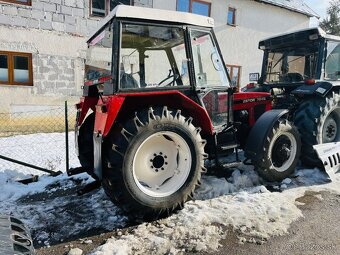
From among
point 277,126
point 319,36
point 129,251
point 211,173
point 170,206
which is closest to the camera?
point 129,251

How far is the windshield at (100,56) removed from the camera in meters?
3.35

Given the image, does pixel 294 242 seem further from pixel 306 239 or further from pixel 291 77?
pixel 291 77

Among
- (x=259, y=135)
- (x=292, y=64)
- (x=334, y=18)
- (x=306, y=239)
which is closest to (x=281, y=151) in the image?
(x=259, y=135)

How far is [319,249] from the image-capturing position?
109 inches

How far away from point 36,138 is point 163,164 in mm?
5460

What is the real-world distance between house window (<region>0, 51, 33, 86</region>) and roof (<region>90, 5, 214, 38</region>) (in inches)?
245

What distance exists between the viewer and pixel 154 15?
328cm

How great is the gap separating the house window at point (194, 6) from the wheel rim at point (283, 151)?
26.8 ft

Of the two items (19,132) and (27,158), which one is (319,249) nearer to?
(27,158)

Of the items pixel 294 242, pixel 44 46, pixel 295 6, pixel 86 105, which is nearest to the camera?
pixel 294 242

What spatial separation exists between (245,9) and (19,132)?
10005mm

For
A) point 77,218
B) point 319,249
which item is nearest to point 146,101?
point 77,218

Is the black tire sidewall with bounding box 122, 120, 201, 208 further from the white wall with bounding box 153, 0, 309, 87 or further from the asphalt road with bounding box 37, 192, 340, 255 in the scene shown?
the white wall with bounding box 153, 0, 309, 87

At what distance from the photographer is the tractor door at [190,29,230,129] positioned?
3707mm
